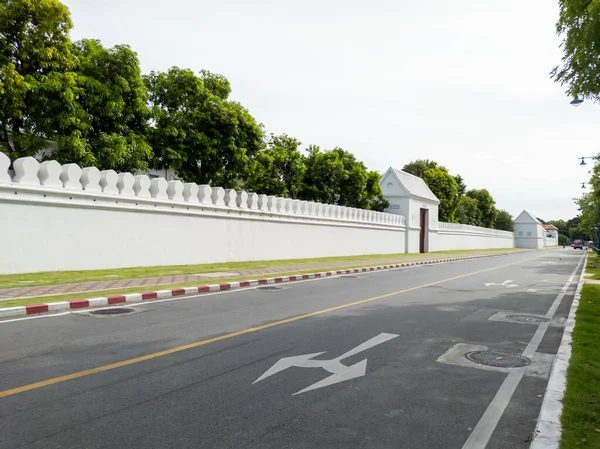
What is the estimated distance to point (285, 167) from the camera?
35.6m

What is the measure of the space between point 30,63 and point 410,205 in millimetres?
32741

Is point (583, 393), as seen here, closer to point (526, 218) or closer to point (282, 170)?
point (282, 170)

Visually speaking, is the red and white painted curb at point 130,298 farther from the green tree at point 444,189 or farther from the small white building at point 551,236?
the small white building at point 551,236

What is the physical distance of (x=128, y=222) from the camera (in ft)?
52.9

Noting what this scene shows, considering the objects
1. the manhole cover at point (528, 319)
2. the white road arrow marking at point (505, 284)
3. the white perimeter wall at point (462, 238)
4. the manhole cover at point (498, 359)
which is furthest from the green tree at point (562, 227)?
the manhole cover at point (498, 359)

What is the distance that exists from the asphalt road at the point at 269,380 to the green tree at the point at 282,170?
26.2 m

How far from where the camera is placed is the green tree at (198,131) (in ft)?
81.0

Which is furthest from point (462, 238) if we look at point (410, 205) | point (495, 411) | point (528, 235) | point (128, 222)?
point (495, 411)

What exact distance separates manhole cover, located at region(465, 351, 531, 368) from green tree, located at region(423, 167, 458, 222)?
6090cm

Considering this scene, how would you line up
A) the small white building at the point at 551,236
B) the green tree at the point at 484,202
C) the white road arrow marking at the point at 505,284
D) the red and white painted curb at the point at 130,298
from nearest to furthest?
the red and white painted curb at the point at 130,298 → the white road arrow marking at the point at 505,284 → the green tree at the point at 484,202 → the small white building at the point at 551,236

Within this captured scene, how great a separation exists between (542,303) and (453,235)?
45876mm

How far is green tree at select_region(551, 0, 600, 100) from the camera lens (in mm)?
9180

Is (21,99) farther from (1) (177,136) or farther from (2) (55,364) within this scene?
(2) (55,364)

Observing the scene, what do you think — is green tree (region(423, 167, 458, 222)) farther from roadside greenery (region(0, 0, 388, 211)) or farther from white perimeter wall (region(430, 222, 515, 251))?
roadside greenery (region(0, 0, 388, 211))
